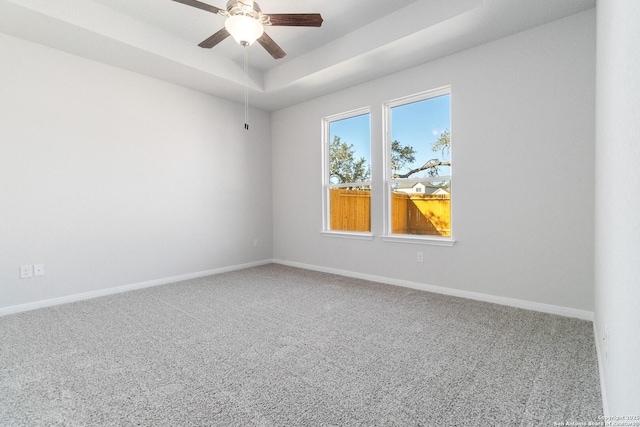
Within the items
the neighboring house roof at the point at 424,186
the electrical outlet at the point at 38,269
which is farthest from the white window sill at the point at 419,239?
the electrical outlet at the point at 38,269

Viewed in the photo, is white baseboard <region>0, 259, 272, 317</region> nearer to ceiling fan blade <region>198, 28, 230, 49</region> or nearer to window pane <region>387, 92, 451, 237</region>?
window pane <region>387, 92, 451, 237</region>

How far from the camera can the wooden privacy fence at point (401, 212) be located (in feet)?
11.9

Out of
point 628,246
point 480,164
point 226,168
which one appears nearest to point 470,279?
point 480,164

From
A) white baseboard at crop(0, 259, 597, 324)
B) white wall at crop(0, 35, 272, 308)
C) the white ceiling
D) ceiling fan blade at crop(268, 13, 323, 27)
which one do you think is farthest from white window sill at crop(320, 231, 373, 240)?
ceiling fan blade at crop(268, 13, 323, 27)

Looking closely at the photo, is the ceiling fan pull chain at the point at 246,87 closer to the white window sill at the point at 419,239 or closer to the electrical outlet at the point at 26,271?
the white window sill at the point at 419,239

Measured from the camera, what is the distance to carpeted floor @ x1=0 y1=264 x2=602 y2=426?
1504mm

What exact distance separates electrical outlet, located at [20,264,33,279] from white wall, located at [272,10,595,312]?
12.5 feet

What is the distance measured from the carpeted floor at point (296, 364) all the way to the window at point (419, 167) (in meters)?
1.02

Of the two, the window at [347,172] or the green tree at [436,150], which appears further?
the window at [347,172]

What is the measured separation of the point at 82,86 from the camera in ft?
11.2

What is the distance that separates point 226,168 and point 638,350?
4.71 metres

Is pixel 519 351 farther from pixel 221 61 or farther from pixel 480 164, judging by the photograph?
pixel 221 61

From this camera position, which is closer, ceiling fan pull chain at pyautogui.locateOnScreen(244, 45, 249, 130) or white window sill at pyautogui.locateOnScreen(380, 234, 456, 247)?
white window sill at pyautogui.locateOnScreen(380, 234, 456, 247)

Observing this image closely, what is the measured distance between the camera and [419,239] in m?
3.67
